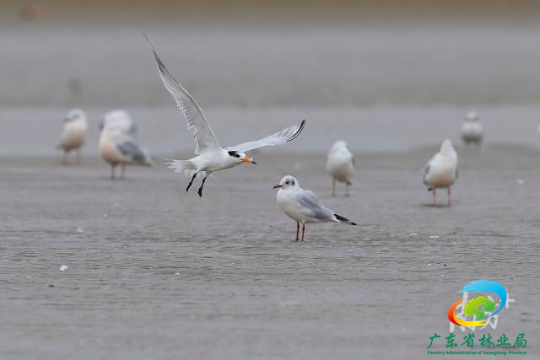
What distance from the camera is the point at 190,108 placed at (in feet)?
46.2

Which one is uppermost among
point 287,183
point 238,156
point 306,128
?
point 306,128

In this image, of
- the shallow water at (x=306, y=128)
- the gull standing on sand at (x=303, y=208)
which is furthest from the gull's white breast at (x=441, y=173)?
the shallow water at (x=306, y=128)

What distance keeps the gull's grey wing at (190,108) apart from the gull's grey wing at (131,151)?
6957 millimetres

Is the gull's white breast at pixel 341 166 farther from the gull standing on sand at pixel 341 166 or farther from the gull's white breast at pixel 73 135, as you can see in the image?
the gull's white breast at pixel 73 135

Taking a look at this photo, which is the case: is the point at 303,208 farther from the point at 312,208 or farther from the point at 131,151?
the point at 131,151

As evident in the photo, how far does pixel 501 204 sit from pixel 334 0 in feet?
129

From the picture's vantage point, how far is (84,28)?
2030 inches

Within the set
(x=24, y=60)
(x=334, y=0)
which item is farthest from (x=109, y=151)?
(x=334, y=0)

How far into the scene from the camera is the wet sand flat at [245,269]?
368 inches

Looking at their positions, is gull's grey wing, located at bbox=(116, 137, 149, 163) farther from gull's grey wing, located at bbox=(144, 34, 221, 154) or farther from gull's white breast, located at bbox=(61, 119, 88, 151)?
gull's grey wing, located at bbox=(144, 34, 221, 154)

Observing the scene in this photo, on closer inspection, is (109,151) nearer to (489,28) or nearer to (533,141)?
(533,141)

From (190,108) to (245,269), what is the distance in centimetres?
245

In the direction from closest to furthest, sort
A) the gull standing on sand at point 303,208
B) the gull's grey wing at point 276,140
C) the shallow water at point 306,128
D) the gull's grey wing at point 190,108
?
the gull's grey wing at point 190,108, the gull standing on sand at point 303,208, the gull's grey wing at point 276,140, the shallow water at point 306,128

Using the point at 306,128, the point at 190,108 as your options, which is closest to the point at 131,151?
the point at 190,108
